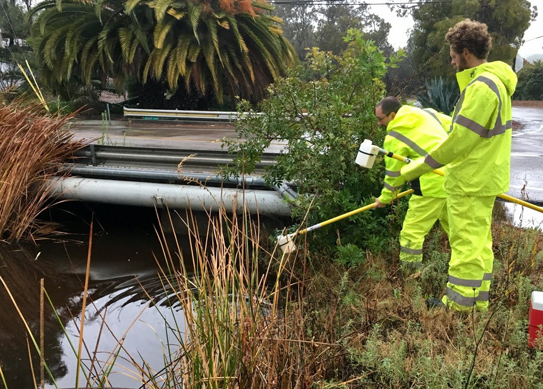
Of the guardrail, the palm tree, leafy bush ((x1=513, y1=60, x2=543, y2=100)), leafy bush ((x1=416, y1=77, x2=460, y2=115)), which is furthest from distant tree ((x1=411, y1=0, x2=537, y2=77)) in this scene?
leafy bush ((x1=513, y1=60, x2=543, y2=100))

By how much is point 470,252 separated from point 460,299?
13.4 inches

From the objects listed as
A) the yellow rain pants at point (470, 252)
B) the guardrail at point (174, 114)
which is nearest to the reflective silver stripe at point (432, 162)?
the yellow rain pants at point (470, 252)

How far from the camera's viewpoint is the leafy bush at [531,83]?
29469 millimetres

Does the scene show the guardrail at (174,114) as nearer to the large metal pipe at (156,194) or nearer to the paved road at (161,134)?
the paved road at (161,134)

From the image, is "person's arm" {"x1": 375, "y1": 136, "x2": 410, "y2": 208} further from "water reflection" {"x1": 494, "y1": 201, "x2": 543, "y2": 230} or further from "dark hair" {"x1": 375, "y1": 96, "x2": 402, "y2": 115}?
"water reflection" {"x1": 494, "y1": 201, "x2": 543, "y2": 230}

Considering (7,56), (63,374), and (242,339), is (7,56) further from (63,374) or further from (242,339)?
(242,339)

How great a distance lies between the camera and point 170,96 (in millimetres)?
15812

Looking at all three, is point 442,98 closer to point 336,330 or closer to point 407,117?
point 407,117

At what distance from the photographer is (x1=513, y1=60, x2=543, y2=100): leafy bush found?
96.7 ft

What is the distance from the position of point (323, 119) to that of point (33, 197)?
12.3ft

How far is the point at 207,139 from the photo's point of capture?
10.1 metres

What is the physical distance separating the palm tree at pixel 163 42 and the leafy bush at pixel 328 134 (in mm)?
9007

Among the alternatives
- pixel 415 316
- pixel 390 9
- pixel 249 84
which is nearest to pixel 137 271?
pixel 415 316

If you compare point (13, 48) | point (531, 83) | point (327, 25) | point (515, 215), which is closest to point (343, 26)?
point (327, 25)
